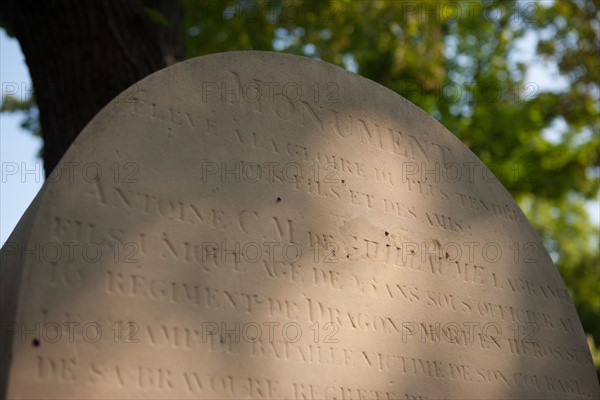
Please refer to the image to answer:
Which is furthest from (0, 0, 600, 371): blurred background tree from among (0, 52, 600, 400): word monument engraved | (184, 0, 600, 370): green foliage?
(0, 52, 600, 400): word monument engraved

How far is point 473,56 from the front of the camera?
43.6 ft

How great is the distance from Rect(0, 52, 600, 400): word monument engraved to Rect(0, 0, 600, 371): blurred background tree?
5.35 meters

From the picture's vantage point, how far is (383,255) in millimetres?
3650

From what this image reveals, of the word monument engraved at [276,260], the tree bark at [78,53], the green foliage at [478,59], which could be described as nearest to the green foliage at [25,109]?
the green foliage at [478,59]

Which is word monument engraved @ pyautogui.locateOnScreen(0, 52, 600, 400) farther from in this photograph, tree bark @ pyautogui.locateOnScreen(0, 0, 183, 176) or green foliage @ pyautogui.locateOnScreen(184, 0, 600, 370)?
green foliage @ pyautogui.locateOnScreen(184, 0, 600, 370)

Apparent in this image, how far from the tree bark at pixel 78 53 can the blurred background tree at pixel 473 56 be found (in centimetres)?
360

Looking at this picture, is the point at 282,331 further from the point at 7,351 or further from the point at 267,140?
the point at 7,351

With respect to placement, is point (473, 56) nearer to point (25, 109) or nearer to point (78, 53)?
point (25, 109)

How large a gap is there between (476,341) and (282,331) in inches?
44.5

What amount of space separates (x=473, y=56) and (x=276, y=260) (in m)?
10.8

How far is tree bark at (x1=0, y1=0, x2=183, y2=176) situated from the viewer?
16.3 feet

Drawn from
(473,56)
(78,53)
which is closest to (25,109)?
(78,53)

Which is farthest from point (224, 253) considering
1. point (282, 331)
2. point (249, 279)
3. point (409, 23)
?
point (409, 23)

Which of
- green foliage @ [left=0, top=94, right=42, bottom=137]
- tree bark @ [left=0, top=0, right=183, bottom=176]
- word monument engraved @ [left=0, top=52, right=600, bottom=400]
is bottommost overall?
word monument engraved @ [left=0, top=52, right=600, bottom=400]
